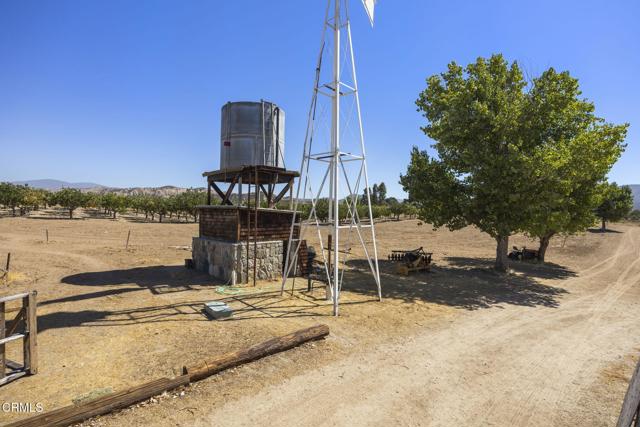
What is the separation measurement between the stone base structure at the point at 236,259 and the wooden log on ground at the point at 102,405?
360 inches

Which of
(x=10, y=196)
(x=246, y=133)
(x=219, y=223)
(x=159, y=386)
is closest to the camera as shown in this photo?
(x=159, y=386)

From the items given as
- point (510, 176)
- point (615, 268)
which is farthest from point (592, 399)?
point (615, 268)

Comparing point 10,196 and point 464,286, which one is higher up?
point 10,196

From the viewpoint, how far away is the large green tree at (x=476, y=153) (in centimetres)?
1753

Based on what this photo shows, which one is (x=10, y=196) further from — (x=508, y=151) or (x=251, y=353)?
(x=508, y=151)

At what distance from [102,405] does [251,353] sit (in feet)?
9.78

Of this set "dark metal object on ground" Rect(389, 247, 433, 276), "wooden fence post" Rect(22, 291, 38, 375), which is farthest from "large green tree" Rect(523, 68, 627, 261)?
"wooden fence post" Rect(22, 291, 38, 375)

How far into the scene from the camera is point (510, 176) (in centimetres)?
Answer: 1731

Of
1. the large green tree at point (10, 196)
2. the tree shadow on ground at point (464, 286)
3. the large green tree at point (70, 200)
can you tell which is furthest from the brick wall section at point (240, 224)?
the large green tree at point (10, 196)

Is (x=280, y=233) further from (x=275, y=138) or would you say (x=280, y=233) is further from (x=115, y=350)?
(x=115, y=350)

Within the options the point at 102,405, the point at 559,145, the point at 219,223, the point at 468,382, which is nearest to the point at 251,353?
the point at 102,405

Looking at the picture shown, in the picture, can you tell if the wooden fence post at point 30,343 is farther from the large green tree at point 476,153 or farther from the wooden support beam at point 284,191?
the large green tree at point 476,153

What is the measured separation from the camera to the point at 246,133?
16.6 m

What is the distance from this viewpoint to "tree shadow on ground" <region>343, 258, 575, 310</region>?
48.6 feet
